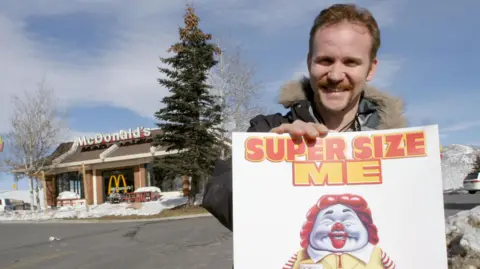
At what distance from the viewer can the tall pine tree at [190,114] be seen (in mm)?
22516

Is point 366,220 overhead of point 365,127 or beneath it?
beneath

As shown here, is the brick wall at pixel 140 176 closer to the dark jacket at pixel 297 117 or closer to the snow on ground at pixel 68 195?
the snow on ground at pixel 68 195

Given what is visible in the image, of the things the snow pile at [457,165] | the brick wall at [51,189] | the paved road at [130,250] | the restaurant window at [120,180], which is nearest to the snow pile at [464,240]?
the paved road at [130,250]

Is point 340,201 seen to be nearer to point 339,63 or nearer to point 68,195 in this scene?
point 339,63

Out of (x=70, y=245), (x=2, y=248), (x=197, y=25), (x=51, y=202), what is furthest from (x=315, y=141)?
(x=51, y=202)

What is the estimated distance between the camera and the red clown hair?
1627 millimetres

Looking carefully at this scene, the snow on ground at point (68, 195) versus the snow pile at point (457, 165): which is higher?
the snow pile at point (457, 165)

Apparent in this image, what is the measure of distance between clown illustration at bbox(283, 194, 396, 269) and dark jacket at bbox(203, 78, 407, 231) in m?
0.31

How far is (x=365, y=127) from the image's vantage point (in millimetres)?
1847

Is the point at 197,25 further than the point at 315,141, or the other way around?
the point at 197,25

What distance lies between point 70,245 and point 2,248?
7.09 feet

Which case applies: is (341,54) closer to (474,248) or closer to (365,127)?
(365,127)

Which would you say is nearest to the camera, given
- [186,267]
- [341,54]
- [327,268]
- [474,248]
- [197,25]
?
[327,268]

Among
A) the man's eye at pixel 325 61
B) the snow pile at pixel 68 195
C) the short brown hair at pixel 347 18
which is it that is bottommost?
the snow pile at pixel 68 195
